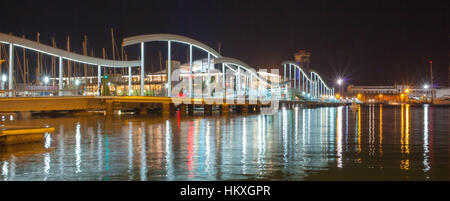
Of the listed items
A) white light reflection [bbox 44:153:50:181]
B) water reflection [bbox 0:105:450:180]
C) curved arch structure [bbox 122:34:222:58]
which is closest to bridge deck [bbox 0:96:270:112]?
curved arch structure [bbox 122:34:222:58]

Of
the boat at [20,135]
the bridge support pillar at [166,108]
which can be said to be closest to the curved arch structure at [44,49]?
the bridge support pillar at [166,108]

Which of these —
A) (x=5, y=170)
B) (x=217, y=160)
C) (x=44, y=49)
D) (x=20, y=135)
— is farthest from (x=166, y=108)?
(x=5, y=170)

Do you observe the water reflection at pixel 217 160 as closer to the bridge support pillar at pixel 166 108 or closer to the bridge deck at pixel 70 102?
the bridge deck at pixel 70 102

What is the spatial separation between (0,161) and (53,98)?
25282 millimetres

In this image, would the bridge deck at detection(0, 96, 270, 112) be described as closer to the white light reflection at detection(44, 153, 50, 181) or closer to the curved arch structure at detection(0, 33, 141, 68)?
the curved arch structure at detection(0, 33, 141, 68)

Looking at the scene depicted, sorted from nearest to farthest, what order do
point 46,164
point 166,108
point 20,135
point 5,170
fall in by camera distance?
1. point 5,170
2. point 46,164
3. point 20,135
4. point 166,108

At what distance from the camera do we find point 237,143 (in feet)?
50.2

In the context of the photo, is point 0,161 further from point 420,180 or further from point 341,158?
point 420,180

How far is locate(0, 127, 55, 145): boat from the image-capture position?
44.8ft

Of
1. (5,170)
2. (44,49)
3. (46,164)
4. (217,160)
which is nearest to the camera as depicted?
(5,170)

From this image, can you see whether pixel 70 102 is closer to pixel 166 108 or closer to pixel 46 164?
pixel 166 108

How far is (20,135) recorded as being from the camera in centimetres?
1425
